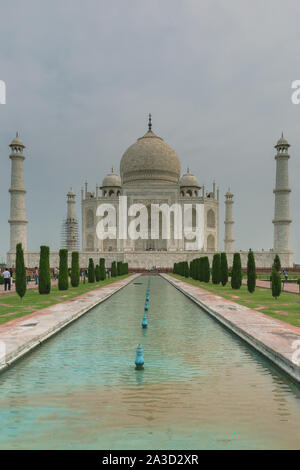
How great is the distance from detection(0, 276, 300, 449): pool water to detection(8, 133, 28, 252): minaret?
37.8 metres

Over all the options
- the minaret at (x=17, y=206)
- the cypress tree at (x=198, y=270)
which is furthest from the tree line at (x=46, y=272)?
the minaret at (x=17, y=206)

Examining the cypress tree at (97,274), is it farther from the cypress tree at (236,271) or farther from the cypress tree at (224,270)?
the cypress tree at (236,271)

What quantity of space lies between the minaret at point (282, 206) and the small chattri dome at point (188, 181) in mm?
15691

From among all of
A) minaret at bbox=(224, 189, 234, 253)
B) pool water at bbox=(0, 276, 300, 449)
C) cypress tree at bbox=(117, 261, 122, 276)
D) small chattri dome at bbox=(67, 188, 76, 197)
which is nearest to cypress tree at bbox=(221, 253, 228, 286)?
pool water at bbox=(0, 276, 300, 449)

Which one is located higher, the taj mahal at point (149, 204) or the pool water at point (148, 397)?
the taj mahal at point (149, 204)

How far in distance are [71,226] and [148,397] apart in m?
56.0

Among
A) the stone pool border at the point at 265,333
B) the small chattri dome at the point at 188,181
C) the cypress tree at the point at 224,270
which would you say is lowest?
the stone pool border at the point at 265,333

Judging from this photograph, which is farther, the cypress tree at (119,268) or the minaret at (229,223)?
the minaret at (229,223)

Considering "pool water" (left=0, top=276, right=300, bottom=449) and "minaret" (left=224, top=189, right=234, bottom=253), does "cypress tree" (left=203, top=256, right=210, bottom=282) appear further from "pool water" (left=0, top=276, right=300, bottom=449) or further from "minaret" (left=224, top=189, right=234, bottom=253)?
"minaret" (left=224, top=189, right=234, bottom=253)

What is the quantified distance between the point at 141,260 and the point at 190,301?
3206cm

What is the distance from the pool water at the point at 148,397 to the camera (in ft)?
12.1

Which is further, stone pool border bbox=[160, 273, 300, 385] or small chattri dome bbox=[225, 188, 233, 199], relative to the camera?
small chattri dome bbox=[225, 188, 233, 199]

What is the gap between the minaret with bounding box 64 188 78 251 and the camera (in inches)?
2352
